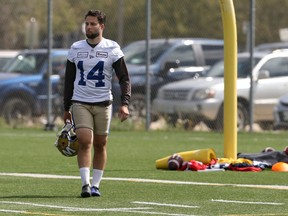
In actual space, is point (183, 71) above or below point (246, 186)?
above

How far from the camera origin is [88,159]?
1272 cm

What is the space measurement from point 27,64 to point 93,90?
18.4 meters

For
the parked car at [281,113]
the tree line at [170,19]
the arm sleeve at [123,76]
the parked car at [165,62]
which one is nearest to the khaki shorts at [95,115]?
the arm sleeve at [123,76]

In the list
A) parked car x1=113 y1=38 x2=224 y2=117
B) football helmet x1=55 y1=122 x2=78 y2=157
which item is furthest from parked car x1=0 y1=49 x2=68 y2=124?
football helmet x1=55 y1=122 x2=78 y2=157

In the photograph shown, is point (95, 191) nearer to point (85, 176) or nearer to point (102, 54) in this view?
point (85, 176)

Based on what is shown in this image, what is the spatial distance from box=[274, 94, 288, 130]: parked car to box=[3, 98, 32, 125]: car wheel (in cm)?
643

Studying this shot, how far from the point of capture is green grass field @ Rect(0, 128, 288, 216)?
11.1 m

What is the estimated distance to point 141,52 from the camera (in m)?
28.7

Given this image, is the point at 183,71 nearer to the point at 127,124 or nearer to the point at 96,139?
the point at 127,124

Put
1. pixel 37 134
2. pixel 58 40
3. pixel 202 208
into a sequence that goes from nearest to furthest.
A: pixel 202 208 → pixel 37 134 → pixel 58 40

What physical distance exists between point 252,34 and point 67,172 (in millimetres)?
10812

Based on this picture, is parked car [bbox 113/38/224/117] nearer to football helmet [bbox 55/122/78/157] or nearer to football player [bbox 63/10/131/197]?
football helmet [bbox 55/122/78/157]

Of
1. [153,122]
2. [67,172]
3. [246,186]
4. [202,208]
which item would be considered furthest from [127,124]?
[202,208]

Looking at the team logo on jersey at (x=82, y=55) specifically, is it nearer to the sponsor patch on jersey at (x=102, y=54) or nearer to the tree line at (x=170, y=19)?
the sponsor patch on jersey at (x=102, y=54)
